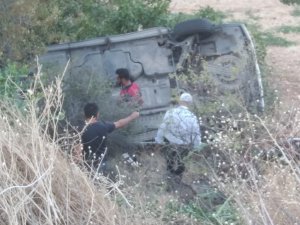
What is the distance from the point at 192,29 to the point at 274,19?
38.5 ft

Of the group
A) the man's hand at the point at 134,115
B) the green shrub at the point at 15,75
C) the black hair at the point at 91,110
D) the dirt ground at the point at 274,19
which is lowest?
the dirt ground at the point at 274,19

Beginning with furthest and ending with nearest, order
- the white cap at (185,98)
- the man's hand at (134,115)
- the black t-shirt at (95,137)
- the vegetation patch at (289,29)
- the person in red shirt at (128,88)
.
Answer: the vegetation patch at (289,29) < the person in red shirt at (128,88) < the man's hand at (134,115) < the white cap at (185,98) < the black t-shirt at (95,137)

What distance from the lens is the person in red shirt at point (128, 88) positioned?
43.7 ft

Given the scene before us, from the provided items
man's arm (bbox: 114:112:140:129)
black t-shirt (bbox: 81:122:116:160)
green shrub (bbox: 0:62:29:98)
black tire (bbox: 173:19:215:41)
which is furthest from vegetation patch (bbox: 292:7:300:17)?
black t-shirt (bbox: 81:122:116:160)

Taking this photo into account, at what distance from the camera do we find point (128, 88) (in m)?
13.5

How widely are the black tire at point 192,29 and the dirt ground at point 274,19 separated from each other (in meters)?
2.51

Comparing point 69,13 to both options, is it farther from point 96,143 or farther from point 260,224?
point 260,224

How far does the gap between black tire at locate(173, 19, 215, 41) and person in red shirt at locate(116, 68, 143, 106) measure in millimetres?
1397

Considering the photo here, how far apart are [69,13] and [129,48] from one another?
1317 millimetres

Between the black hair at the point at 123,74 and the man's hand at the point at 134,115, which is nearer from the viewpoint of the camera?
the man's hand at the point at 134,115

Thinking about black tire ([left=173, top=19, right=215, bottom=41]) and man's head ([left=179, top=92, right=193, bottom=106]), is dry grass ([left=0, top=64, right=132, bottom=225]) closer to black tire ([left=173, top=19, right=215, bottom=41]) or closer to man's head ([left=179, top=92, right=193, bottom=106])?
man's head ([left=179, top=92, right=193, bottom=106])

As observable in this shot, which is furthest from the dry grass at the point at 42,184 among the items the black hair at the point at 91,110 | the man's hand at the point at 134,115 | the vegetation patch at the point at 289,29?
the vegetation patch at the point at 289,29

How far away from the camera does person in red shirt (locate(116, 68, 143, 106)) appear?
13322 millimetres

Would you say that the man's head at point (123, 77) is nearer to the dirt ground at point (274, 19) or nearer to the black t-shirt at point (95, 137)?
the black t-shirt at point (95, 137)
